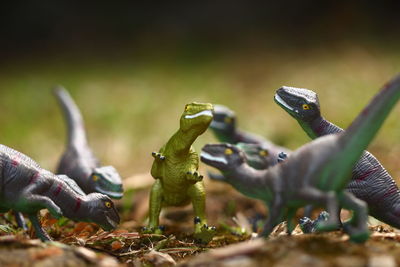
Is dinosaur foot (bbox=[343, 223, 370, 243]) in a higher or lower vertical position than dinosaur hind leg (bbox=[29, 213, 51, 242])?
lower

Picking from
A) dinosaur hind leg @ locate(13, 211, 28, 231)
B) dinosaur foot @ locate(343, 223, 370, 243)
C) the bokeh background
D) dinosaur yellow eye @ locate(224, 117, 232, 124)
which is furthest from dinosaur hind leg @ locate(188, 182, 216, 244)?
the bokeh background

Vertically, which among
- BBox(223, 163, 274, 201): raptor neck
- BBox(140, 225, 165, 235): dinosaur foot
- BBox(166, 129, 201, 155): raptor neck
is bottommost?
BBox(140, 225, 165, 235): dinosaur foot

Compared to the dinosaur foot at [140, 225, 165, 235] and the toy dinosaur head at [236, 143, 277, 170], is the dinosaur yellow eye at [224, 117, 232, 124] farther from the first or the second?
the dinosaur foot at [140, 225, 165, 235]

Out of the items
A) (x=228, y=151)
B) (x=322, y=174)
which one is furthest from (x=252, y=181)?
(x=322, y=174)

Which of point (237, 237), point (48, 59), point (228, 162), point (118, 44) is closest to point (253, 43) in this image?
point (118, 44)

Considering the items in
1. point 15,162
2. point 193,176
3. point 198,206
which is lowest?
point 198,206

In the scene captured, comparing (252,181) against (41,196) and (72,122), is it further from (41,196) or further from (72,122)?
(72,122)
